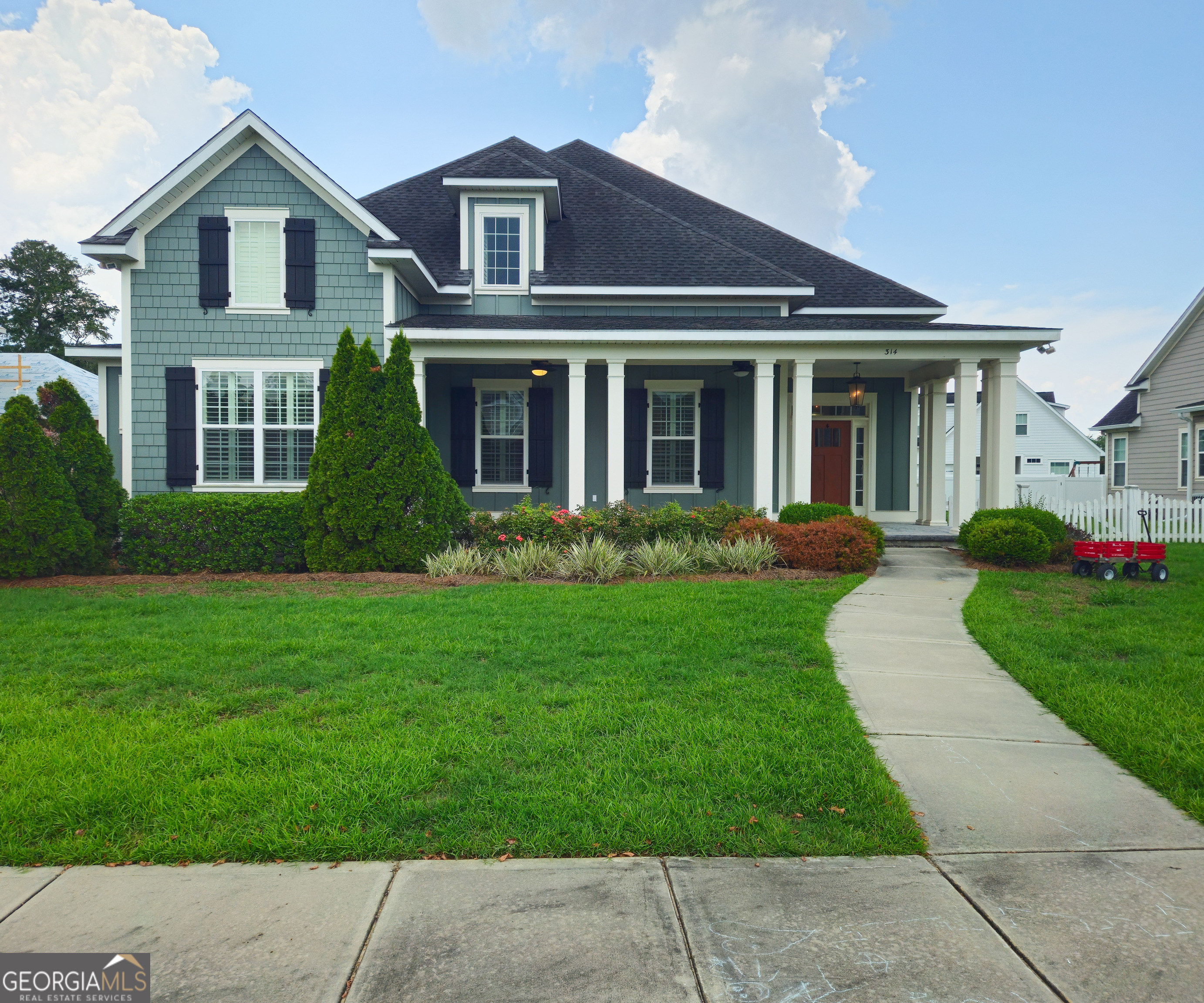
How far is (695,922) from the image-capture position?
88.5 inches

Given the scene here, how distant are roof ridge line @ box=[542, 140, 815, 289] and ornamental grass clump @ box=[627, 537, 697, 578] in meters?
6.81

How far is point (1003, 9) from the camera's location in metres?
12.4

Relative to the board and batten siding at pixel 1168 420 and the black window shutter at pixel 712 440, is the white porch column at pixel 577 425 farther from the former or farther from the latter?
the board and batten siding at pixel 1168 420

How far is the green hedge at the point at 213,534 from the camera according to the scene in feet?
31.7

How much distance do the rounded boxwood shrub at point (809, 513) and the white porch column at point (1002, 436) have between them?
9.58ft

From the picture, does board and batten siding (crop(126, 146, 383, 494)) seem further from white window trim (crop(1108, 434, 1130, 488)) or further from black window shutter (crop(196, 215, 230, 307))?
white window trim (crop(1108, 434, 1130, 488))

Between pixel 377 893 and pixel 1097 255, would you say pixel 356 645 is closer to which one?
pixel 377 893

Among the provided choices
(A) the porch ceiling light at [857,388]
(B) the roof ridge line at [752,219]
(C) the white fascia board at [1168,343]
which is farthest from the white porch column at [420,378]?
(C) the white fascia board at [1168,343]

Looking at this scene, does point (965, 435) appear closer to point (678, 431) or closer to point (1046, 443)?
point (678, 431)

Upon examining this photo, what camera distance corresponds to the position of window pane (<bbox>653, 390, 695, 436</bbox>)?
1430cm

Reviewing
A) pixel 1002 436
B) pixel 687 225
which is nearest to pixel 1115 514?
pixel 1002 436

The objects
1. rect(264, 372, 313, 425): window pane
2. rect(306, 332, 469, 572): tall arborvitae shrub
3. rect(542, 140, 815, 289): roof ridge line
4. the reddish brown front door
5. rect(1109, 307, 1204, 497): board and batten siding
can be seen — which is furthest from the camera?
rect(1109, 307, 1204, 497): board and batten siding

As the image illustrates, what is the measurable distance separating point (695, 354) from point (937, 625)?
681 cm

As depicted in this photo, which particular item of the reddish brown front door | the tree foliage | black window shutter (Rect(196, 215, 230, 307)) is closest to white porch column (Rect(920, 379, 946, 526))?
the reddish brown front door
